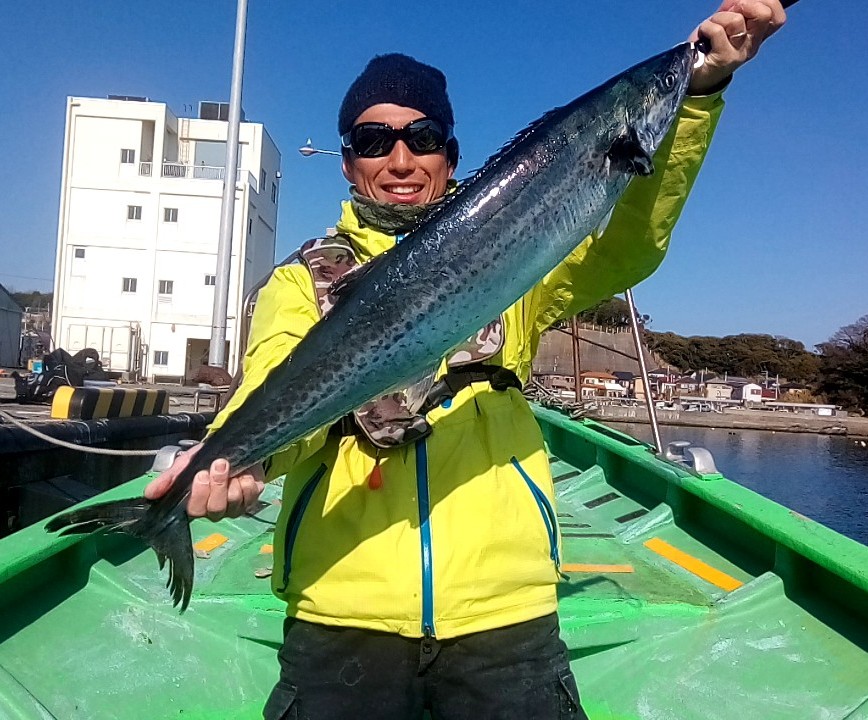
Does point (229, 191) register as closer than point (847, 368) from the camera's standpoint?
Yes

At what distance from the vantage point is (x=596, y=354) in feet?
212

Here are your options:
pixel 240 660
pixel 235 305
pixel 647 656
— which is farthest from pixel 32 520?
pixel 235 305

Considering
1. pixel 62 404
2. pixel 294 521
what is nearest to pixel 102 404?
pixel 62 404

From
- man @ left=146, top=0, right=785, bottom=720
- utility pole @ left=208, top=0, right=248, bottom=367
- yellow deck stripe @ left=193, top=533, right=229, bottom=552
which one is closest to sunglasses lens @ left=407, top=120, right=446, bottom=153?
man @ left=146, top=0, right=785, bottom=720

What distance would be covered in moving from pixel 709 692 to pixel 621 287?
212 centimetres

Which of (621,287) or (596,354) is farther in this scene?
(596,354)

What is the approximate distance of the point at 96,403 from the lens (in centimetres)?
1120

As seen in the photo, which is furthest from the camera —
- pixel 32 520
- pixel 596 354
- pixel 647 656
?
pixel 596 354

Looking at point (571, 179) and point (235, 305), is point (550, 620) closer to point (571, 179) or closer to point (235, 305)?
point (571, 179)

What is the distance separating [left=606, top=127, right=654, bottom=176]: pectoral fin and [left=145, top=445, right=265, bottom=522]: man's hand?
133 cm

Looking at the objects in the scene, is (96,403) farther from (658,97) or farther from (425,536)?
(658,97)

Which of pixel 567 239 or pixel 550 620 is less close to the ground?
pixel 567 239

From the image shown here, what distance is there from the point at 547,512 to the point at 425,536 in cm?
38

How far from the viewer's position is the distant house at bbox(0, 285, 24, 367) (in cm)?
Result: 3866
